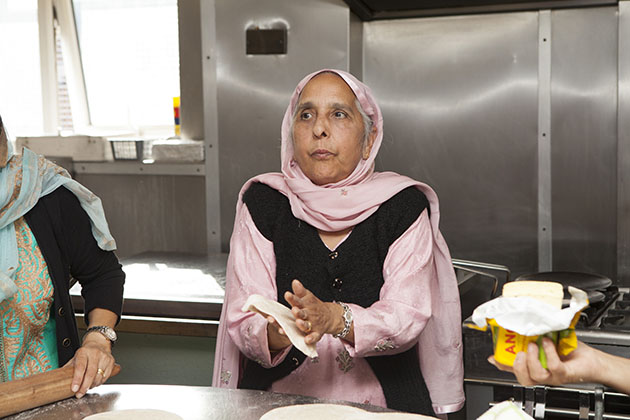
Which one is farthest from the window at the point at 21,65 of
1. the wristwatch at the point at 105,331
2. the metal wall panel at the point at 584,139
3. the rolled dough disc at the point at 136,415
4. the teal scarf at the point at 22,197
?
the rolled dough disc at the point at 136,415

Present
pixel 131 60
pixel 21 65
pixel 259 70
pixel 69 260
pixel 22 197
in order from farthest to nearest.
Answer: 1. pixel 21 65
2. pixel 131 60
3. pixel 259 70
4. pixel 69 260
5. pixel 22 197

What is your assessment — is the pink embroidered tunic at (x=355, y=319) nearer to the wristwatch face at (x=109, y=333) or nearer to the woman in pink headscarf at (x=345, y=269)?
the woman in pink headscarf at (x=345, y=269)

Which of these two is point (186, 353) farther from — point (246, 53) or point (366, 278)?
point (246, 53)

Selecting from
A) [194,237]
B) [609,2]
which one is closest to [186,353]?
[194,237]

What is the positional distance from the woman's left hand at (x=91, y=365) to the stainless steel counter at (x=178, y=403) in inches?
1.0

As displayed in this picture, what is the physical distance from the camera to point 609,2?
2535 millimetres

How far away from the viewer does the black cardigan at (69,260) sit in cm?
167

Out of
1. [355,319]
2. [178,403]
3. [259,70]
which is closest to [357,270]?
[355,319]

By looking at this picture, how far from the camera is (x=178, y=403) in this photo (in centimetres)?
145

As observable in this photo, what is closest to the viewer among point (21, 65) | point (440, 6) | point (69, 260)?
point (69, 260)

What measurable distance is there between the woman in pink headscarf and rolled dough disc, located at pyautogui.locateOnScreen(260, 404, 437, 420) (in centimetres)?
17

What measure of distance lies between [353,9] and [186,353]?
139cm

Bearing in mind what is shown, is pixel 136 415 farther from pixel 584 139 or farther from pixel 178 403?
pixel 584 139

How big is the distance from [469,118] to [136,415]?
72.4 inches
